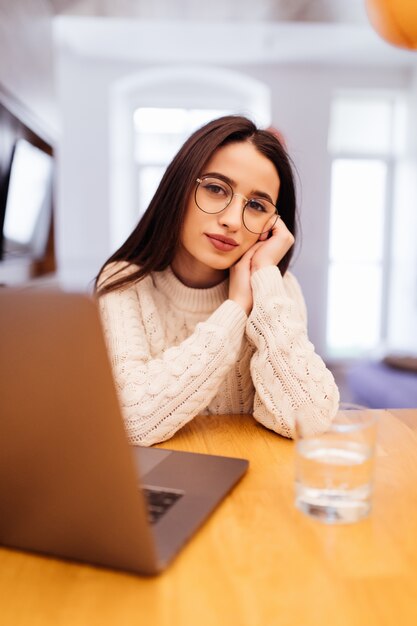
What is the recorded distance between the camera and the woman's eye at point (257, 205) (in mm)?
1253

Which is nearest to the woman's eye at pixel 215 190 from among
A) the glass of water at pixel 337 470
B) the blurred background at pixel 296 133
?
the glass of water at pixel 337 470

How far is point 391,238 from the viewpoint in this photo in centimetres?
562

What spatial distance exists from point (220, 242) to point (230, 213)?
67mm

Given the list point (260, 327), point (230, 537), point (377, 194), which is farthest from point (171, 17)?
point (230, 537)

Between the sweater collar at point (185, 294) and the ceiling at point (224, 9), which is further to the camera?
the ceiling at point (224, 9)

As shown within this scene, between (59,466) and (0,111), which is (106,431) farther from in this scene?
(0,111)

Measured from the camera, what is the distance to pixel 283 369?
1.06 m

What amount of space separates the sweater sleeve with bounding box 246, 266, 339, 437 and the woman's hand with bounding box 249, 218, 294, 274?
0.09 m

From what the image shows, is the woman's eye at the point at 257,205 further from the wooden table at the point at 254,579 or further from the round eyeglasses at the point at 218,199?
the wooden table at the point at 254,579

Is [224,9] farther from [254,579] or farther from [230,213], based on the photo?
[254,579]

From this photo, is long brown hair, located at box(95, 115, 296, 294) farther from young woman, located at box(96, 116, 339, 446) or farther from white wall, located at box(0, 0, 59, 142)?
white wall, located at box(0, 0, 59, 142)

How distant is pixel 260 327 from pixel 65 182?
4362mm

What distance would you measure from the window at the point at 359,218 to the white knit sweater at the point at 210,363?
174 inches

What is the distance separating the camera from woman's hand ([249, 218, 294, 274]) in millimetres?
1281
